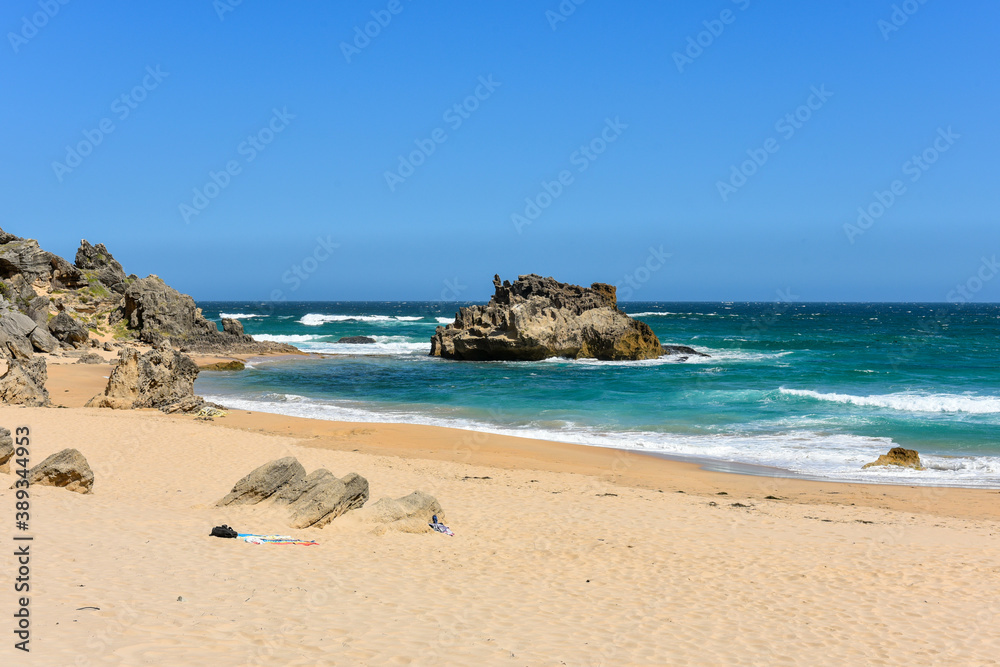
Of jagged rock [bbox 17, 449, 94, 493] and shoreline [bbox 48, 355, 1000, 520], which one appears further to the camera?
shoreline [bbox 48, 355, 1000, 520]

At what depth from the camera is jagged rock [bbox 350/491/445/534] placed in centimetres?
945

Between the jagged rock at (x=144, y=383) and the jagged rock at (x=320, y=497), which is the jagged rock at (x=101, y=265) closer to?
the jagged rock at (x=144, y=383)

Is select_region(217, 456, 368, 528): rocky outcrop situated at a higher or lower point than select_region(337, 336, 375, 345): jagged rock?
lower

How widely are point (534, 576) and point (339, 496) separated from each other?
3.14m

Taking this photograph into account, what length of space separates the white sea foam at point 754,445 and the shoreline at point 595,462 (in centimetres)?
63

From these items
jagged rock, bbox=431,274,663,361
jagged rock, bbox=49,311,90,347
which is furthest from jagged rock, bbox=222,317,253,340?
jagged rock, bbox=431,274,663,361

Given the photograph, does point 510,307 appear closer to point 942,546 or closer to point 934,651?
point 942,546

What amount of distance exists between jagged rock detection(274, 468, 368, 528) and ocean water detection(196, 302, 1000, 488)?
9.45m

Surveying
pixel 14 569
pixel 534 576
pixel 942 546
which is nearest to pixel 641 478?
pixel 942 546

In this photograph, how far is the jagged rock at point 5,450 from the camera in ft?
33.7

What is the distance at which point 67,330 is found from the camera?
1318 inches

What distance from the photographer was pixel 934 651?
6.28 meters

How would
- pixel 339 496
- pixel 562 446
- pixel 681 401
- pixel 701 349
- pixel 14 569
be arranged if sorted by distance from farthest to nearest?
1. pixel 701 349
2. pixel 681 401
3. pixel 562 446
4. pixel 339 496
5. pixel 14 569

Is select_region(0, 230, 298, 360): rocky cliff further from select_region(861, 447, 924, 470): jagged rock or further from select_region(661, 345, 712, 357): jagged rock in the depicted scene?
select_region(861, 447, 924, 470): jagged rock
